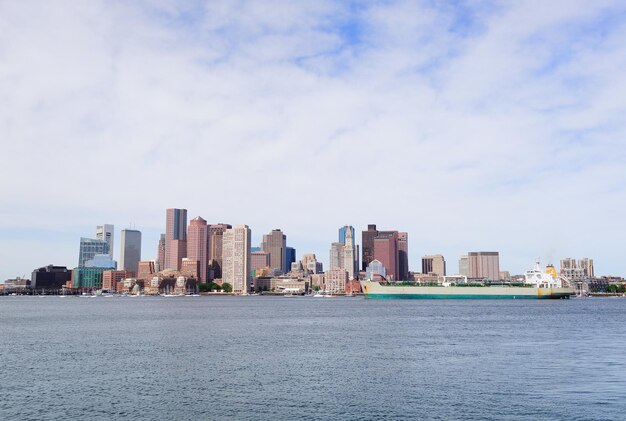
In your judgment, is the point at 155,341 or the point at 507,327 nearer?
the point at 155,341

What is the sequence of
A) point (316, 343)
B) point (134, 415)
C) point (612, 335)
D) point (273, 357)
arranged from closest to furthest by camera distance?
point (134, 415) < point (273, 357) < point (316, 343) < point (612, 335)

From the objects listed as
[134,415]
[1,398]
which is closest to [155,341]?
[1,398]

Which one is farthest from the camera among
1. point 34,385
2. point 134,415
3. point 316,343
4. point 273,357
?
point 316,343

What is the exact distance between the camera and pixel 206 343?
249 feet

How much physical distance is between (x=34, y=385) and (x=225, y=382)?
49.1ft

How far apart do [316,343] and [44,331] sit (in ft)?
164

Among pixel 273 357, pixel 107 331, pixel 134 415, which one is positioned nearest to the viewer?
pixel 134 415

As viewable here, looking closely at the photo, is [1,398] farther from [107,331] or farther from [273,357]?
[107,331]

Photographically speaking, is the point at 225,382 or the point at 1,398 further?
the point at 225,382

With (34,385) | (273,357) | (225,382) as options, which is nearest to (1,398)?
(34,385)

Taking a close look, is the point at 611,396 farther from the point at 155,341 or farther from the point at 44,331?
the point at 44,331

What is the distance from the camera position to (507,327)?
96375 millimetres

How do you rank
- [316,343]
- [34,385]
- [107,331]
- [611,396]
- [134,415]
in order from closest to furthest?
1. [134,415]
2. [611,396]
3. [34,385]
4. [316,343]
5. [107,331]

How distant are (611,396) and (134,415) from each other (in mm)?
32221
